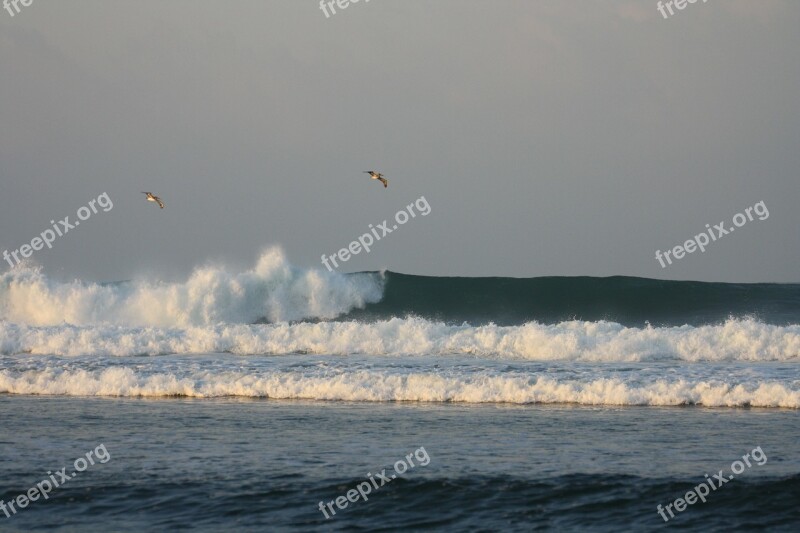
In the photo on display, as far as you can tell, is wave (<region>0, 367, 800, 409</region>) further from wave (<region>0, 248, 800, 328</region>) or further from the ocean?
wave (<region>0, 248, 800, 328</region>)

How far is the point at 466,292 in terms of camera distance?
3516 cm

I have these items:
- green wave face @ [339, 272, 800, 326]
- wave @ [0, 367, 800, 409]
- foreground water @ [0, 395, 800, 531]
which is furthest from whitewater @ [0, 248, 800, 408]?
green wave face @ [339, 272, 800, 326]

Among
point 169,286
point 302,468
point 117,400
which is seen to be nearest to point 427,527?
point 302,468

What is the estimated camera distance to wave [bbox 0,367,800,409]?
46.5 ft

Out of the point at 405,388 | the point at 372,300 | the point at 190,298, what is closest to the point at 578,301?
the point at 372,300

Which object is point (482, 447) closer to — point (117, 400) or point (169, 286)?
point (117, 400)

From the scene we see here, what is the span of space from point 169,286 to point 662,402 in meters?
21.2

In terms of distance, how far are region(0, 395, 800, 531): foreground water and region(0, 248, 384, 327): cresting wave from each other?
17.3m

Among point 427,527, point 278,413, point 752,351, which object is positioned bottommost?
point 752,351

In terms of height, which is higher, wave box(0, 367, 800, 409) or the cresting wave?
the cresting wave

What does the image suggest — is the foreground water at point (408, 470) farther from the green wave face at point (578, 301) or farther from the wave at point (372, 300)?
the green wave face at point (578, 301)

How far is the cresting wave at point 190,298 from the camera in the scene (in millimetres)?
30766

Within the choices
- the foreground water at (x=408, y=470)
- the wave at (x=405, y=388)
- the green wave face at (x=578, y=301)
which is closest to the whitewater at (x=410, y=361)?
the wave at (x=405, y=388)

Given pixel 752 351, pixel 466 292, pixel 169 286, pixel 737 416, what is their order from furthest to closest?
pixel 466 292
pixel 169 286
pixel 752 351
pixel 737 416
